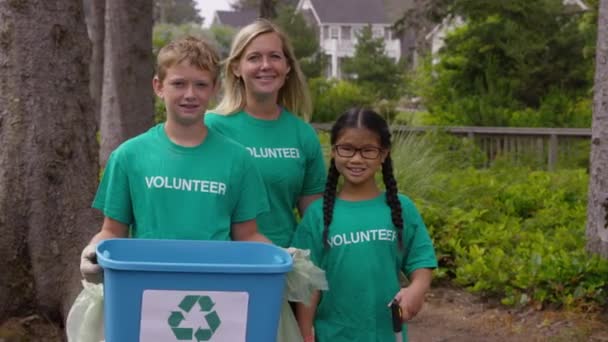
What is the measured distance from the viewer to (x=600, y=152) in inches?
249

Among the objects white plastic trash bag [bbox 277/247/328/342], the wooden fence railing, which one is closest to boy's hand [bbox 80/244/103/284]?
white plastic trash bag [bbox 277/247/328/342]

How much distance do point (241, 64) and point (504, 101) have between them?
14363mm

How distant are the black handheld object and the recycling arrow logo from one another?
780 mm

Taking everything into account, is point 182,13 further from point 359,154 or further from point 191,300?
point 191,300

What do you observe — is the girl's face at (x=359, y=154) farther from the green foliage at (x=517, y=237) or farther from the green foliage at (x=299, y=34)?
the green foliage at (x=299, y=34)

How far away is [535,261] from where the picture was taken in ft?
21.0

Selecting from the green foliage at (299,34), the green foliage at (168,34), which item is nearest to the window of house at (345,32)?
the green foliage at (168,34)

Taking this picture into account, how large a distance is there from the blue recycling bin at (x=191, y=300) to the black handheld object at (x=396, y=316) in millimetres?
618

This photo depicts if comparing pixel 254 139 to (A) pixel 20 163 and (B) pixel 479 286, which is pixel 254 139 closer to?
(A) pixel 20 163

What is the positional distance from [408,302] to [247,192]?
2.12 feet

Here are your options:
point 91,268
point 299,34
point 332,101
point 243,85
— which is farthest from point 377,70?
point 91,268

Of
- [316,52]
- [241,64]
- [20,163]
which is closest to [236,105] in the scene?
[241,64]

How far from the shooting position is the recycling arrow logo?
7.99 feet

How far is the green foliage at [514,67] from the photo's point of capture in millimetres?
16812
